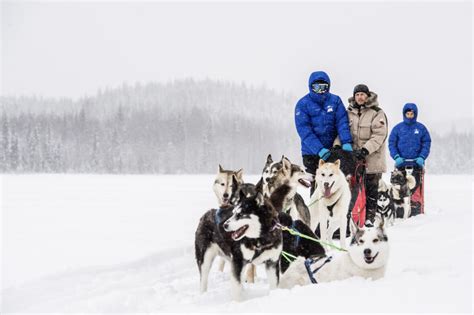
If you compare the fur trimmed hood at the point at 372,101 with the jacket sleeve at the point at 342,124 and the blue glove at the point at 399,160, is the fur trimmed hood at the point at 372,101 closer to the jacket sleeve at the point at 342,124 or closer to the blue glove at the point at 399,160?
the jacket sleeve at the point at 342,124

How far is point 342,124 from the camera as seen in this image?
5.57 m

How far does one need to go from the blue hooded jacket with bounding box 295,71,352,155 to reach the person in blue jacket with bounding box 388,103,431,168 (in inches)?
143

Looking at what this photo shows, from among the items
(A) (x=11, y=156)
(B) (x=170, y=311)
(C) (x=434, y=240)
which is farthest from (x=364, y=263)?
(A) (x=11, y=156)

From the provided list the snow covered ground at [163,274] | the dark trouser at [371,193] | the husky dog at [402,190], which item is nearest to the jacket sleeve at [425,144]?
the husky dog at [402,190]

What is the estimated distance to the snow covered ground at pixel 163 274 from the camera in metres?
2.75

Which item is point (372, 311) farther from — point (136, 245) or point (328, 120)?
point (136, 245)

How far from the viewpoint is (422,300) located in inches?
104

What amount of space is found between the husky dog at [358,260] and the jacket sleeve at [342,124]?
2299mm

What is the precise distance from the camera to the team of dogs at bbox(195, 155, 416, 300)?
333 centimetres

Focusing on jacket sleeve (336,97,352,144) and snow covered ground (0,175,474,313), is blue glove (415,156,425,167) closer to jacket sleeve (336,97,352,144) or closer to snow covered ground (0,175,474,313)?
snow covered ground (0,175,474,313)

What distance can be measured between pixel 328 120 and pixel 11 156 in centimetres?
5175

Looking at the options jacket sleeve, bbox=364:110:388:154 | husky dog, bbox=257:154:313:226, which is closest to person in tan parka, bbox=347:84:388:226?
jacket sleeve, bbox=364:110:388:154

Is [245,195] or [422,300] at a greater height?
[245,195]

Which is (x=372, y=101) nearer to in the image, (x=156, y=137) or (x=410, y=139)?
(x=410, y=139)
